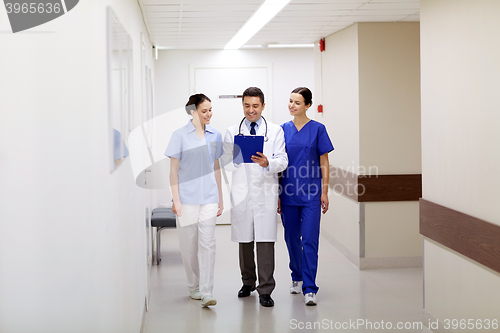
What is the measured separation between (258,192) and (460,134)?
5.15 feet

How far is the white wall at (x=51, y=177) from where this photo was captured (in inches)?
58.7

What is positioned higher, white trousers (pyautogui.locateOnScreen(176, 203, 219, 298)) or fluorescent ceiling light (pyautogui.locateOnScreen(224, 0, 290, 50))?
fluorescent ceiling light (pyautogui.locateOnScreen(224, 0, 290, 50))

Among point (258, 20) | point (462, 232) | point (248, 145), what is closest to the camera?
Answer: point (462, 232)

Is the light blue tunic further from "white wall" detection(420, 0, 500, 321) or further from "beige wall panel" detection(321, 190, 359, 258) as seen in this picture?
"beige wall panel" detection(321, 190, 359, 258)

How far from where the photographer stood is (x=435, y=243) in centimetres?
322

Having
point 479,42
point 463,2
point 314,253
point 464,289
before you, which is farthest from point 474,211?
point 314,253

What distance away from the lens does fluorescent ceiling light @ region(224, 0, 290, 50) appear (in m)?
4.18

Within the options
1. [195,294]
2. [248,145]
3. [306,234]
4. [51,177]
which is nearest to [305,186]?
[306,234]

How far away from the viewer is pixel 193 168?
378cm

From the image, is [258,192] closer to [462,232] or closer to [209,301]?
[209,301]

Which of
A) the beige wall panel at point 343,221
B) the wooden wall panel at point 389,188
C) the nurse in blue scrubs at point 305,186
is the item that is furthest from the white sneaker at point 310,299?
the wooden wall panel at point 389,188

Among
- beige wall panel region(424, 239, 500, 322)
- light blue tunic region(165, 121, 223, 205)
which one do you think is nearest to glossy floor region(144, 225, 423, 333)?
beige wall panel region(424, 239, 500, 322)

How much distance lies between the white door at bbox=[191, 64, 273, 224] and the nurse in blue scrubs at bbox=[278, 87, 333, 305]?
3365mm

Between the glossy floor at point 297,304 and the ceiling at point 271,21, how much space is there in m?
2.42
